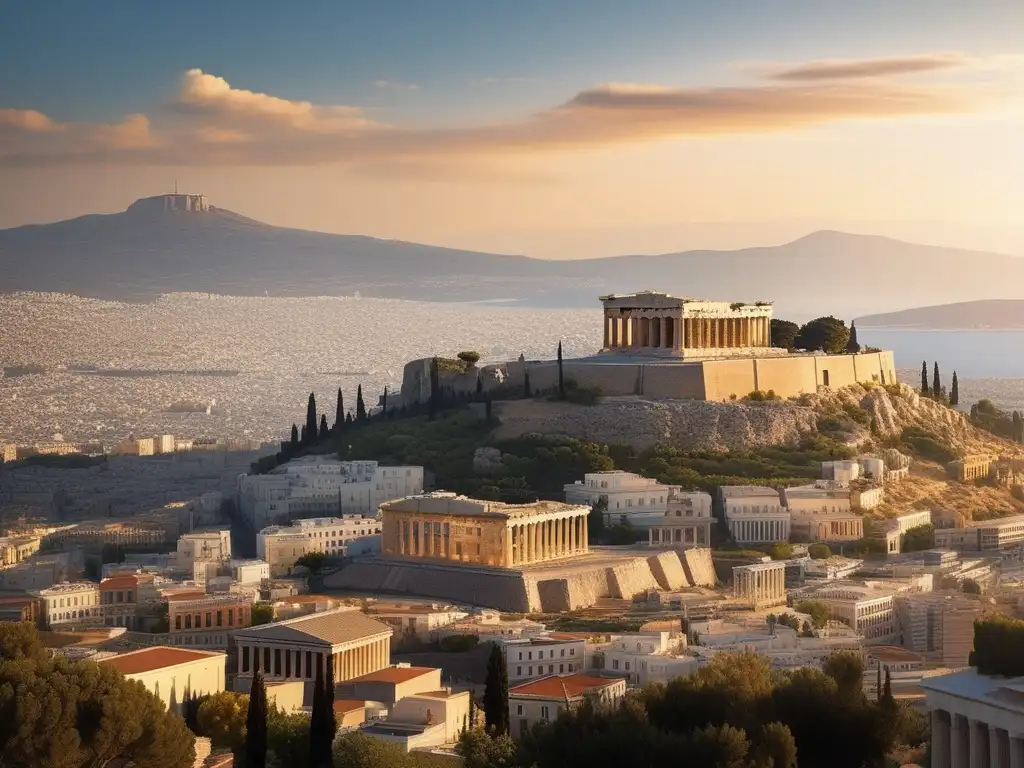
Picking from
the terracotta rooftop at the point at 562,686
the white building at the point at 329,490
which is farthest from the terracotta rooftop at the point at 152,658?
the white building at the point at 329,490

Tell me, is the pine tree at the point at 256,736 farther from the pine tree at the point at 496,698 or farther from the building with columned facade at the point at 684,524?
the building with columned facade at the point at 684,524

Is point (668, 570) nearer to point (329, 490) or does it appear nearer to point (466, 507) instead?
point (466, 507)

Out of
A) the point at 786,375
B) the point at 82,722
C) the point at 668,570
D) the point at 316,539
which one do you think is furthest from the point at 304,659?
the point at 786,375

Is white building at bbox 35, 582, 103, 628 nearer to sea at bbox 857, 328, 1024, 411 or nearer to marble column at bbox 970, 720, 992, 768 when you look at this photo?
marble column at bbox 970, 720, 992, 768

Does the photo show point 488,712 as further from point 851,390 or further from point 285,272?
point 285,272

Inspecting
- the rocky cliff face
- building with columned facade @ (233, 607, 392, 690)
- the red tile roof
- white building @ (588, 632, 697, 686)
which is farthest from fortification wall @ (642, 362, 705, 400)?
building with columned facade @ (233, 607, 392, 690)

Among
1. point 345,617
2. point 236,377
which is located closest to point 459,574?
point 345,617
